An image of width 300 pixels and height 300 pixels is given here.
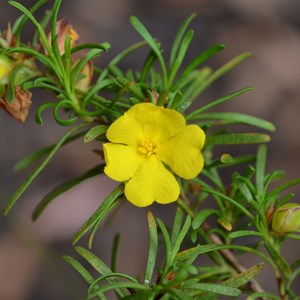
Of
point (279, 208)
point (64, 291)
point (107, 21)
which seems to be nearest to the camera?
point (279, 208)

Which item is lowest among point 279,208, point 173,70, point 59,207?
point 59,207

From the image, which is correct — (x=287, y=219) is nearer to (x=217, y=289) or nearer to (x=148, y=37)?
(x=217, y=289)

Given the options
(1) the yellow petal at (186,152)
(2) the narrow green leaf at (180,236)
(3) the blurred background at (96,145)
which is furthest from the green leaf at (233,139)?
(3) the blurred background at (96,145)

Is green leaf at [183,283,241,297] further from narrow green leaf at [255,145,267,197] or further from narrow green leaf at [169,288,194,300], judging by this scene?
narrow green leaf at [255,145,267,197]

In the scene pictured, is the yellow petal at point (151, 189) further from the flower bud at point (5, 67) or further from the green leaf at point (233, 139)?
the flower bud at point (5, 67)

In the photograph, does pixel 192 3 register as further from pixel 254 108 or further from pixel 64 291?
pixel 64 291

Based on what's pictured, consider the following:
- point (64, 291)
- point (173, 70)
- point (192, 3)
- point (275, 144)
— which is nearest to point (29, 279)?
point (64, 291)

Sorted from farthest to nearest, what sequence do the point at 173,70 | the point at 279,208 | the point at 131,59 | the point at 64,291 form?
the point at 131,59, the point at 64,291, the point at 173,70, the point at 279,208

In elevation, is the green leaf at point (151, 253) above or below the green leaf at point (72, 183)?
below

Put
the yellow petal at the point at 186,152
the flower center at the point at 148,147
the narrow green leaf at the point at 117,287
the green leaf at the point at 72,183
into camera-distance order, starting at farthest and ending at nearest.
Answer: the green leaf at the point at 72,183
the flower center at the point at 148,147
the yellow petal at the point at 186,152
the narrow green leaf at the point at 117,287
